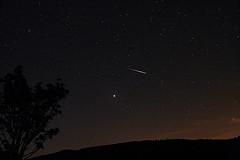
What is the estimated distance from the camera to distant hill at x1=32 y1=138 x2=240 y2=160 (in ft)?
113

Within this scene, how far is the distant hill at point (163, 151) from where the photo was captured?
3447cm

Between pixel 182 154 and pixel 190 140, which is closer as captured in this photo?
pixel 182 154

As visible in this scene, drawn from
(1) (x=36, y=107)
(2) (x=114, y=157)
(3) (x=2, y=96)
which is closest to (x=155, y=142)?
(2) (x=114, y=157)

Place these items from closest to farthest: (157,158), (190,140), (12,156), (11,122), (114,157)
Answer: (12,156), (11,122), (157,158), (114,157), (190,140)

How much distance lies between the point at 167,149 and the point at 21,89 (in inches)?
694

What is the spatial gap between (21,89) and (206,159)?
61.5 ft

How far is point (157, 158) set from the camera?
3556cm

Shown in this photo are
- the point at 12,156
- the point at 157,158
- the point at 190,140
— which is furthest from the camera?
the point at 190,140

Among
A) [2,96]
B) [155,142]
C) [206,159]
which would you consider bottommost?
[206,159]

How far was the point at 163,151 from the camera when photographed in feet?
124

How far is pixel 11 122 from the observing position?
30.6 meters

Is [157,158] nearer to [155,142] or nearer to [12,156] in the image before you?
[155,142]

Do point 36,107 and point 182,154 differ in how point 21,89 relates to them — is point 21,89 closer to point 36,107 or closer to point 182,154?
point 36,107

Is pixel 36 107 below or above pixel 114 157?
above
